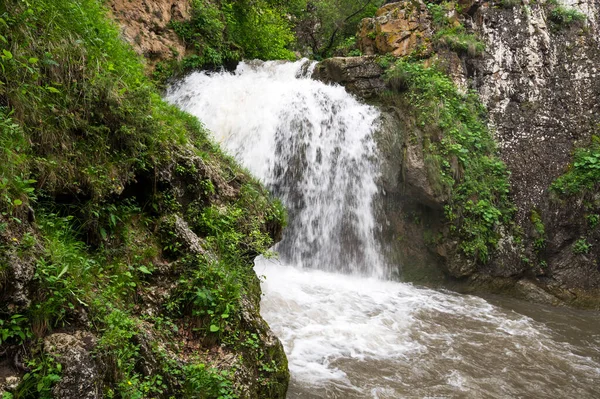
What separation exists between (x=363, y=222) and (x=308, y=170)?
69.5 inches

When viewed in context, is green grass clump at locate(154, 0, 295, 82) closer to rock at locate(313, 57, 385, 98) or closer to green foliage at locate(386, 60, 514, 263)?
rock at locate(313, 57, 385, 98)

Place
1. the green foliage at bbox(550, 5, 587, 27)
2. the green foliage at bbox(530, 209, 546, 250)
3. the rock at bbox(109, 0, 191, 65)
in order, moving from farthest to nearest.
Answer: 1. the green foliage at bbox(550, 5, 587, 27)
2. the rock at bbox(109, 0, 191, 65)
3. the green foliage at bbox(530, 209, 546, 250)

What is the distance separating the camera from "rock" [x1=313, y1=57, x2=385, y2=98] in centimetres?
1069

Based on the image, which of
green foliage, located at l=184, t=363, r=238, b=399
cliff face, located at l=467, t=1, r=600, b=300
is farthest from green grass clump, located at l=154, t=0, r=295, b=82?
green foliage, located at l=184, t=363, r=238, b=399

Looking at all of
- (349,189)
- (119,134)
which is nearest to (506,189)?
(349,189)

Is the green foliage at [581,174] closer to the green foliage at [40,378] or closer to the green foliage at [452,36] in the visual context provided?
the green foliage at [452,36]

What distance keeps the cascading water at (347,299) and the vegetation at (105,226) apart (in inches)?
62.8

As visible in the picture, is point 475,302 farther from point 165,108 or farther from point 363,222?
point 165,108

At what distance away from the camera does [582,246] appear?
911cm

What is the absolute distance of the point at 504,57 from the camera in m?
10.9

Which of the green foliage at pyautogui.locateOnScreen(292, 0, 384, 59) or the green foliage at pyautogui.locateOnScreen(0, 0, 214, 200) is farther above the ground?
the green foliage at pyautogui.locateOnScreen(292, 0, 384, 59)

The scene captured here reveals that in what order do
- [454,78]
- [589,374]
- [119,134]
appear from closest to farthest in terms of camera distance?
[119,134], [589,374], [454,78]

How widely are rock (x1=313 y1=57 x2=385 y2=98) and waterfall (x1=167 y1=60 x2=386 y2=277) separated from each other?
59cm

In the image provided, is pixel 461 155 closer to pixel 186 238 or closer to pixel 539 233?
pixel 539 233
